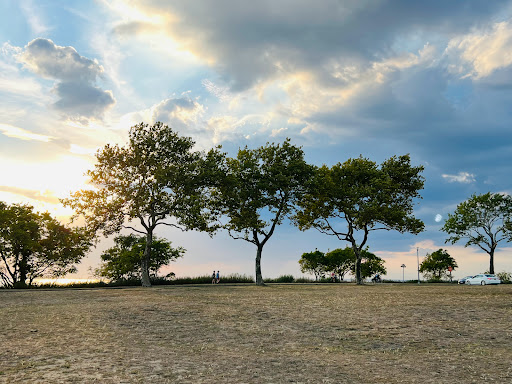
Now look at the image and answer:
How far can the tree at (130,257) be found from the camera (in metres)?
61.8

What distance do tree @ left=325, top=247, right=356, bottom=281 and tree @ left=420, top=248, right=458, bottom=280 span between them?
57.4 ft

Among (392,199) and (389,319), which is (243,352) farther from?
(392,199)

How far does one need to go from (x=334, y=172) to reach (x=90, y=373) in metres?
56.6

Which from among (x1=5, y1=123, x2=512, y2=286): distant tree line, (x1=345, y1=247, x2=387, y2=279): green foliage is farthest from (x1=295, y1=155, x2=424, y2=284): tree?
(x1=345, y1=247, x2=387, y2=279): green foliage

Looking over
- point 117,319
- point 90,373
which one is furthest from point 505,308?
point 90,373

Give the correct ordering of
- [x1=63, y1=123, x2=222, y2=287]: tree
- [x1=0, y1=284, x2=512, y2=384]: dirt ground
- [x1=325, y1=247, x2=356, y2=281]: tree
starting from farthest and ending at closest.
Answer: [x1=325, y1=247, x2=356, y2=281]: tree < [x1=63, y1=123, x2=222, y2=287]: tree < [x1=0, y1=284, x2=512, y2=384]: dirt ground

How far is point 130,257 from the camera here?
61.6m

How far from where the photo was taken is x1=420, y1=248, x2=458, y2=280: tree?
91.2 meters

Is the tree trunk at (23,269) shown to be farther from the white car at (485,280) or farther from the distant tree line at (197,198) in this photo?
the white car at (485,280)

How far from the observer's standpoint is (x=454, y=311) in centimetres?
2033

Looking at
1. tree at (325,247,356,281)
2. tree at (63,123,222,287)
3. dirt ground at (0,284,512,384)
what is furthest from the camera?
tree at (325,247,356,281)

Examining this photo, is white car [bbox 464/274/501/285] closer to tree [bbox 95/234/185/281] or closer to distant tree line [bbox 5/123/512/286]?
distant tree line [bbox 5/123/512/286]

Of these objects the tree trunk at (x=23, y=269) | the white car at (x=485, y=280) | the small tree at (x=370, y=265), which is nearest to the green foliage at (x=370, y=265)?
the small tree at (x=370, y=265)

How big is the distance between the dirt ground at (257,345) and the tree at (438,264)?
76075 mm
